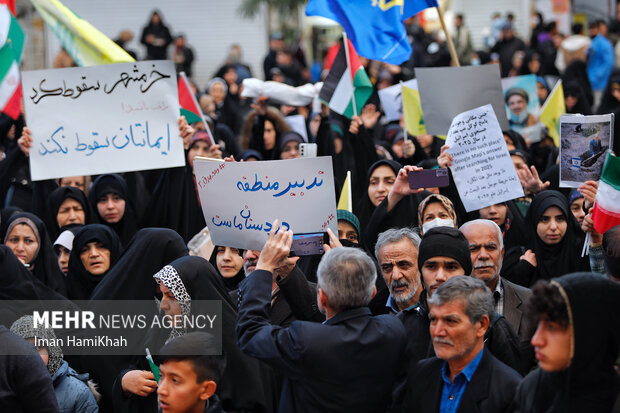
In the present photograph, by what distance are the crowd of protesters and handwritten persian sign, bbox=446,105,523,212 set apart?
0.17 meters

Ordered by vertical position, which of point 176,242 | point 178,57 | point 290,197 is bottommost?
point 176,242

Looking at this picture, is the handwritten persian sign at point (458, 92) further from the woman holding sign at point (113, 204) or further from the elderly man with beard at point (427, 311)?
the elderly man with beard at point (427, 311)

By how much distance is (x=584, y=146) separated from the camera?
217 inches

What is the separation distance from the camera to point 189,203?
7.33 m

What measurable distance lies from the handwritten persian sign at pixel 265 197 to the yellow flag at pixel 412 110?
3.39 m

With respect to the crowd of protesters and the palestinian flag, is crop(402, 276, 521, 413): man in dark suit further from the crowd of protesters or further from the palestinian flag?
the palestinian flag

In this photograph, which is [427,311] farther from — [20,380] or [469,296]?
[20,380]

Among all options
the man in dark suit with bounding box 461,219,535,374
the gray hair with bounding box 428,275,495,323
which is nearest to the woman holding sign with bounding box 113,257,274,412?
the gray hair with bounding box 428,275,495,323

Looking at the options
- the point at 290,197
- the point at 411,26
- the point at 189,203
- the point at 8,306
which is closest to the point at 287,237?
the point at 290,197

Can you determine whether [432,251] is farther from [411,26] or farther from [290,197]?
[411,26]

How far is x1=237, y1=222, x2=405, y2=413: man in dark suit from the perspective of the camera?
3.49 m

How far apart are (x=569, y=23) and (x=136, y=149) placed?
16.8 meters

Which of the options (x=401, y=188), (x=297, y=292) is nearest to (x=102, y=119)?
(x=401, y=188)

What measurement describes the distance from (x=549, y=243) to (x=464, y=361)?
255 centimetres
